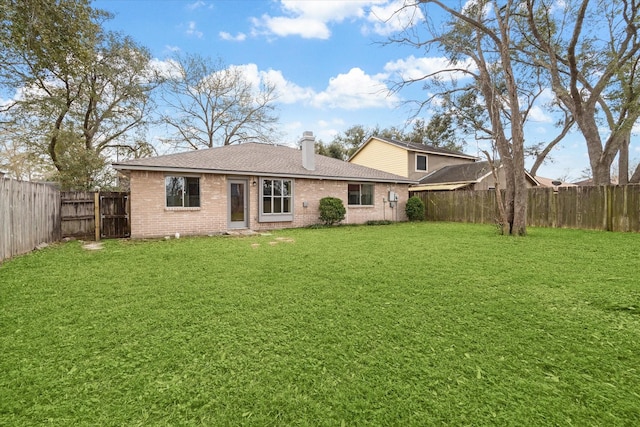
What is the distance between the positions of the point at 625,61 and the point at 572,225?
7990 millimetres

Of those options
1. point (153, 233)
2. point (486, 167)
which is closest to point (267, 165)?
point (153, 233)

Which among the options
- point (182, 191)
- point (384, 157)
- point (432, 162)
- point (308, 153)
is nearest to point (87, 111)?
point (182, 191)

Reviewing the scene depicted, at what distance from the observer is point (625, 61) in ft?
43.4

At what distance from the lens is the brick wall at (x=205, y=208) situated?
1063 centimetres

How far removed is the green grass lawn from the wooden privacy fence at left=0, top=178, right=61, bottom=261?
1.49 meters

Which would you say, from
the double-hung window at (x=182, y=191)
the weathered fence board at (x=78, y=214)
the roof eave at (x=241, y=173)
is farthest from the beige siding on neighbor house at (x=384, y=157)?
the weathered fence board at (x=78, y=214)

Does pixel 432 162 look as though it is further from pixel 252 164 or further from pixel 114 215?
pixel 114 215

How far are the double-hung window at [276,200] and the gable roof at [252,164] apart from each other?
50 centimetres

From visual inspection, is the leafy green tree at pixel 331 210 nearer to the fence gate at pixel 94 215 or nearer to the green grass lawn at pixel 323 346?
the fence gate at pixel 94 215

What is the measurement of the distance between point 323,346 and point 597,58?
2059 centimetres

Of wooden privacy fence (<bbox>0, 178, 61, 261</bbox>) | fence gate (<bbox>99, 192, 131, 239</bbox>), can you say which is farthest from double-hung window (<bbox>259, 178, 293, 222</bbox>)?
wooden privacy fence (<bbox>0, 178, 61, 261</bbox>)

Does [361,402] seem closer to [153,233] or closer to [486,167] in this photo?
[153,233]

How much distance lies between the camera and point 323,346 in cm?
288

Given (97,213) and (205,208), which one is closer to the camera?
(97,213)
